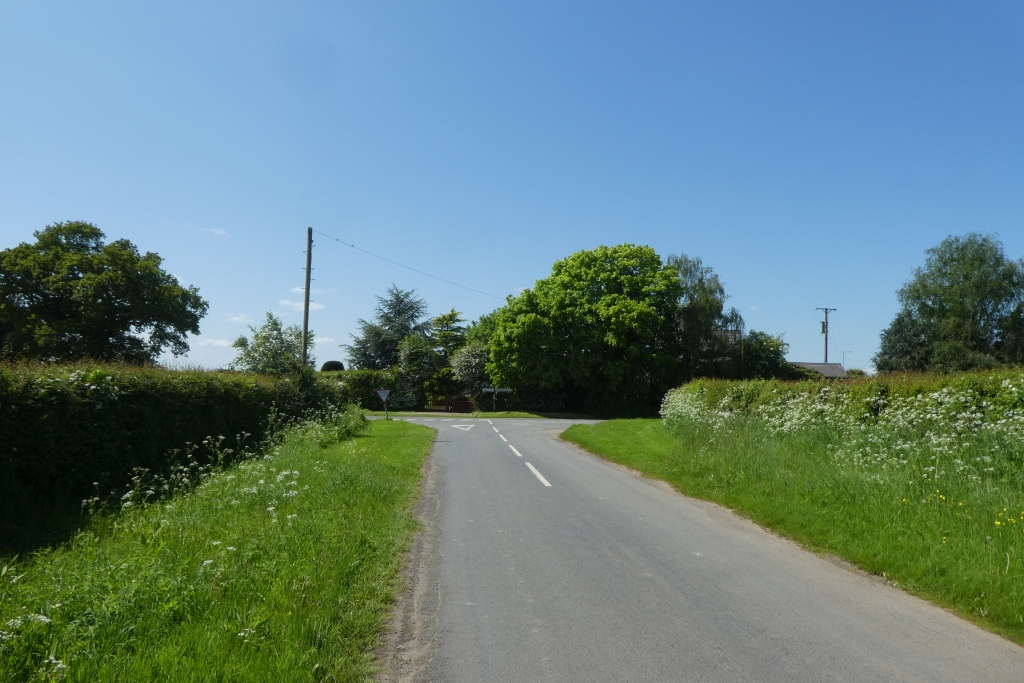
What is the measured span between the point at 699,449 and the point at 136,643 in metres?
13.2

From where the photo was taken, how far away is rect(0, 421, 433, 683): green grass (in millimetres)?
4352

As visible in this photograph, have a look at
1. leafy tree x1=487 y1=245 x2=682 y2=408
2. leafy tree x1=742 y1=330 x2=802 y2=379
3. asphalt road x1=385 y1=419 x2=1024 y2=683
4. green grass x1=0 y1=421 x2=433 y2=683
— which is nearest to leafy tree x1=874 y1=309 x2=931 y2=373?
leafy tree x1=742 y1=330 x2=802 y2=379

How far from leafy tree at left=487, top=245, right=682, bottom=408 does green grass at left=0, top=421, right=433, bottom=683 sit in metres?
39.8

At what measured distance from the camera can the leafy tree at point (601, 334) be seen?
1917 inches

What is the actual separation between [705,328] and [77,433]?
4774 cm

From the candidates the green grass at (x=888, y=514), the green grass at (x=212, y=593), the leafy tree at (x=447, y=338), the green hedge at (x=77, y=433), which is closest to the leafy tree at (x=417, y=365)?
the leafy tree at (x=447, y=338)

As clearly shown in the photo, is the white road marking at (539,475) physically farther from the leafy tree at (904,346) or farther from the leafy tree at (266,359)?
the leafy tree at (904,346)

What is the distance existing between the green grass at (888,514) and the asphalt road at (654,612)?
0.36 meters

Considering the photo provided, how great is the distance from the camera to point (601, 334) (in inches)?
1929

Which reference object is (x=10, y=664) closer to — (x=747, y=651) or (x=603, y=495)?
(x=747, y=651)

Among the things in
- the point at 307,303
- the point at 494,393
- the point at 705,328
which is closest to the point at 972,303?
the point at 705,328

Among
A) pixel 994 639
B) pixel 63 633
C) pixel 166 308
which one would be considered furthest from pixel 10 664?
pixel 166 308

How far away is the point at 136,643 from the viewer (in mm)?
4609

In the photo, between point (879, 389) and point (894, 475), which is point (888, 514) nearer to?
point (894, 475)
